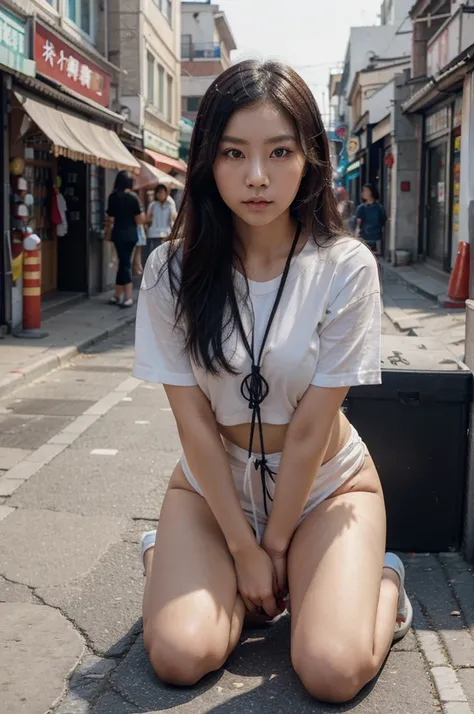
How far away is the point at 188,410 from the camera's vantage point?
2971 millimetres

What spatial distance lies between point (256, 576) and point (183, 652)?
330 millimetres

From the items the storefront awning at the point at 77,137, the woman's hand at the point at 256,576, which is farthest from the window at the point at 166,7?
the woman's hand at the point at 256,576

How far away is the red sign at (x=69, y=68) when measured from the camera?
11.8 meters

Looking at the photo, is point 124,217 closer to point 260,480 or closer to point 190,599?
point 260,480

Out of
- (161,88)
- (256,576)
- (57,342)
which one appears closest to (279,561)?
(256,576)

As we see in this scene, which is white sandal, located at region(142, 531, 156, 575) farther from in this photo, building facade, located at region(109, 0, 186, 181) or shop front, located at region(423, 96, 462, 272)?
building facade, located at region(109, 0, 186, 181)

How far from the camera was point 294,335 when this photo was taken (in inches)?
114

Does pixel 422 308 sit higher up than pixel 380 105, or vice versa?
pixel 380 105

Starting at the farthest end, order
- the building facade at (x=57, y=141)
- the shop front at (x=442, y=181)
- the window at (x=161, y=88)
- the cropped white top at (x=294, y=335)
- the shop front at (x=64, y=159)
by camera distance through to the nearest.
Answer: the window at (x=161, y=88) → the shop front at (x=442, y=181) → the shop front at (x=64, y=159) → the building facade at (x=57, y=141) → the cropped white top at (x=294, y=335)

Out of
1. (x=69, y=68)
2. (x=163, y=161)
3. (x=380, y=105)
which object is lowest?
(x=163, y=161)

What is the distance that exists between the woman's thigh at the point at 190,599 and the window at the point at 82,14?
13.9 m

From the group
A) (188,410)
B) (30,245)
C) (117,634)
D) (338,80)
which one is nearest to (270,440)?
(188,410)

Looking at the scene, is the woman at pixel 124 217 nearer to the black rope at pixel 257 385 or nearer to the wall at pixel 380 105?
the black rope at pixel 257 385

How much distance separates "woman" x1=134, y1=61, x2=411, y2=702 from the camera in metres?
2.79
